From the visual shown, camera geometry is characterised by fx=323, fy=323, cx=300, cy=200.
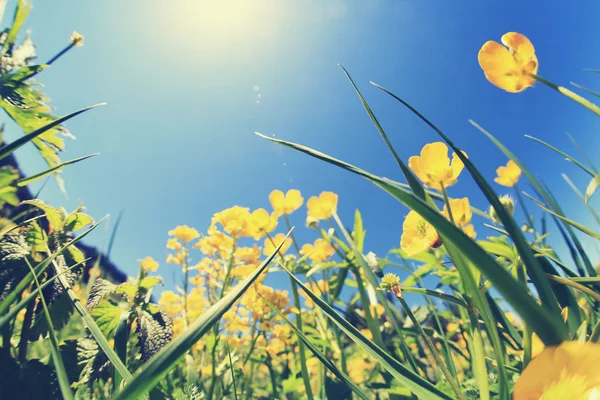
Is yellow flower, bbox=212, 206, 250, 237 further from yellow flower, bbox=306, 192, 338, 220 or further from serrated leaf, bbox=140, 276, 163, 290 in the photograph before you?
serrated leaf, bbox=140, 276, 163, 290

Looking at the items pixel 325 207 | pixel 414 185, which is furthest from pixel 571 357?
pixel 325 207

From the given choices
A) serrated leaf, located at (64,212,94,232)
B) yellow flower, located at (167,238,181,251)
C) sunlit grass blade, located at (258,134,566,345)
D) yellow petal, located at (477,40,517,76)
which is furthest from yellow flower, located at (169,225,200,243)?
sunlit grass blade, located at (258,134,566,345)

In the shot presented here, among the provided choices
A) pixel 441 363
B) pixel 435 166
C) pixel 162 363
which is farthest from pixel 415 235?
pixel 162 363

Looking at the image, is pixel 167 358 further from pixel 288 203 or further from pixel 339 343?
pixel 288 203

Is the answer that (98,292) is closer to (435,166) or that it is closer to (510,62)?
(435,166)

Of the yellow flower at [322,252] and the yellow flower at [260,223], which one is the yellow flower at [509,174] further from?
the yellow flower at [260,223]

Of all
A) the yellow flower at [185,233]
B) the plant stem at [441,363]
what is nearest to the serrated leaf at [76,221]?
the plant stem at [441,363]
